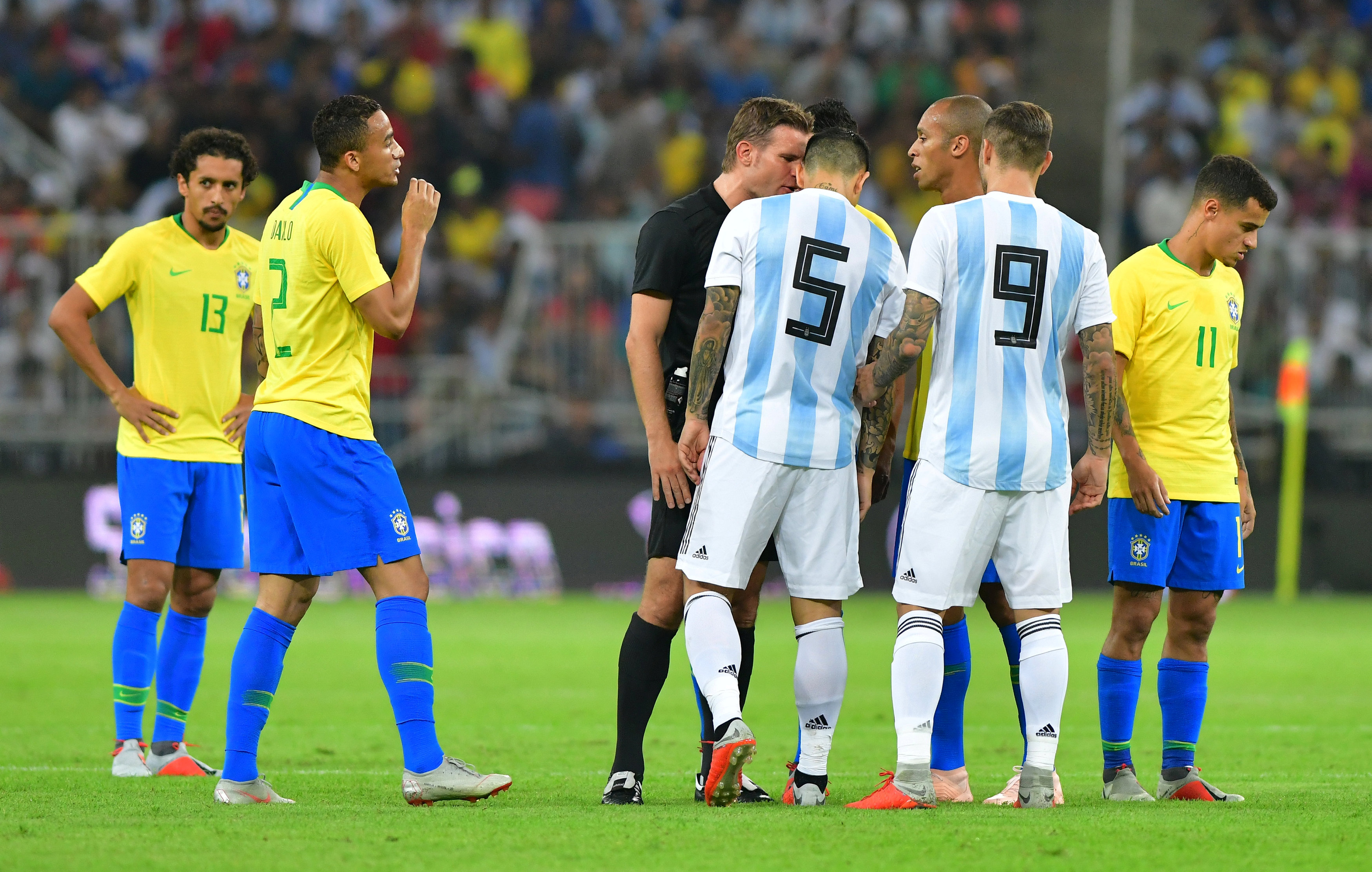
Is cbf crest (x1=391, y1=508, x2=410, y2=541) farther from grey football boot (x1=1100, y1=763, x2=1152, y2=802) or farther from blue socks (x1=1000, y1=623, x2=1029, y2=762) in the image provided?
grey football boot (x1=1100, y1=763, x2=1152, y2=802)

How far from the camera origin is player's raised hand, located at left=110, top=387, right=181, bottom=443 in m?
6.71

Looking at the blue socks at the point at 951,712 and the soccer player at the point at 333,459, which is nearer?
the soccer player at the point at 333,459

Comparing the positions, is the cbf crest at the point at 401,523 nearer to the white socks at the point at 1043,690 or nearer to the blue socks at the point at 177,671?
the blue socks at the point at 177,671

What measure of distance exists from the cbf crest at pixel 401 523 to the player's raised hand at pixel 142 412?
1.88 meters

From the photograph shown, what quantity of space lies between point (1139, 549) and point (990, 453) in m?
1.07

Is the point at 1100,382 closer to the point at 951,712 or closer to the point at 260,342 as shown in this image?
the point at 951,712

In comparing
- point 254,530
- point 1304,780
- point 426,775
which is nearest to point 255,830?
point 426,775

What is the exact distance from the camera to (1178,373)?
6.00m

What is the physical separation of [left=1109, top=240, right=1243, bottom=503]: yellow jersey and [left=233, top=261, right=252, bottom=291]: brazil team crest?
144 inches

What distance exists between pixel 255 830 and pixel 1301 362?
44.4 ft

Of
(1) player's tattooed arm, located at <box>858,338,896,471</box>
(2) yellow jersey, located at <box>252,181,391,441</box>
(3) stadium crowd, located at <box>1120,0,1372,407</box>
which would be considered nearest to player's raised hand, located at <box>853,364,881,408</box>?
(1) player's tattooed arm, located at <box>858,338,896,471</box>

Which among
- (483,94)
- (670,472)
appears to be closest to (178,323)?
(670,472)

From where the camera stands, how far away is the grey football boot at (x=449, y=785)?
5.18 meters

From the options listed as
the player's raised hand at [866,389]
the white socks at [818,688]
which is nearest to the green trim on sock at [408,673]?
the white socks at [818,688]
